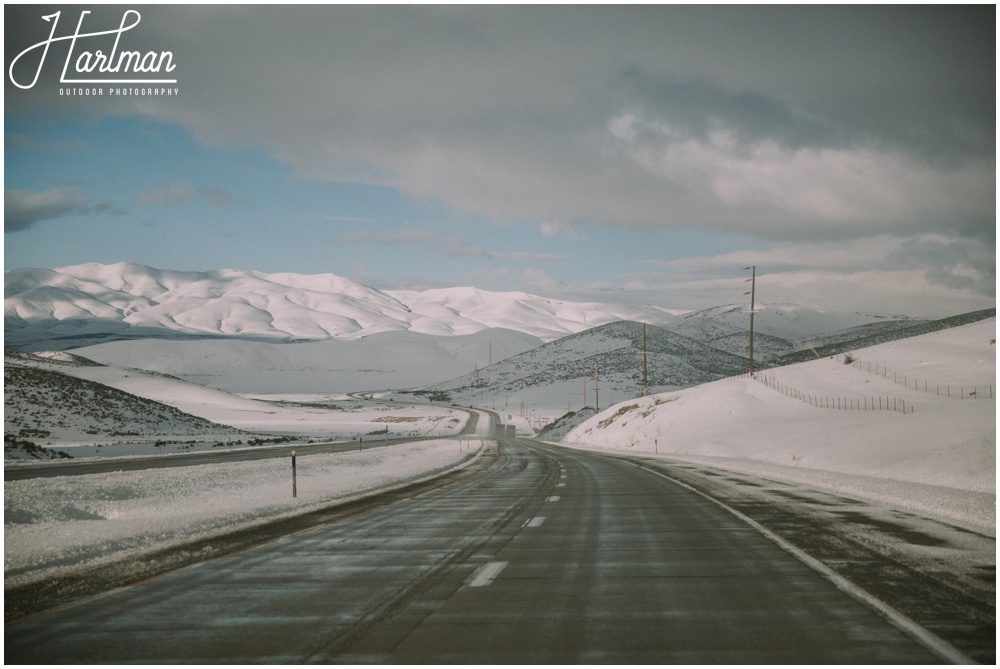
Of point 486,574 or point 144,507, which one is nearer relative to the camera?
point 486,574

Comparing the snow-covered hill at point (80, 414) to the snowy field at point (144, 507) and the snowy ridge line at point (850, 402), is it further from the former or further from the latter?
the snowy ridge line at point (850, 402)

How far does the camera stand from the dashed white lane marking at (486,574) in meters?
8.81

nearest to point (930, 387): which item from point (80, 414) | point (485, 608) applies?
point (485, 608)

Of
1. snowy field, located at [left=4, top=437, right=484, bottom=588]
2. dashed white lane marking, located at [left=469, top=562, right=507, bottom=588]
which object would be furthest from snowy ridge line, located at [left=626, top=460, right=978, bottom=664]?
snowy field, located at [left=4, top=437, right=484, bottom=588]

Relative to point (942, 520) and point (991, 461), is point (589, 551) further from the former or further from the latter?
point (991, 461)

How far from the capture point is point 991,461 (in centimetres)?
1995

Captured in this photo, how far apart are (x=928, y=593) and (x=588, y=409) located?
99585mm

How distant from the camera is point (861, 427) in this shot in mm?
35125

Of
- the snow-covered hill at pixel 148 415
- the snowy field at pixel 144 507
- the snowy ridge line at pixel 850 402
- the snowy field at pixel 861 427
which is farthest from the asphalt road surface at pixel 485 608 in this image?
the snowy ridge line at pixel 850 402

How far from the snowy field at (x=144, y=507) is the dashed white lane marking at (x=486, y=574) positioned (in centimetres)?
558

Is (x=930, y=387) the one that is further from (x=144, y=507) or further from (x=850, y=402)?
(x=144, y=507)

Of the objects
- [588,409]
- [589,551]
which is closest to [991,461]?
[589,551]

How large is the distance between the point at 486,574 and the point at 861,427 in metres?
31.0

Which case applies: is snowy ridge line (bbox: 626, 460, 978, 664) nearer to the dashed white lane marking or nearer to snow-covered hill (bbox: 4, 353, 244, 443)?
the dashed white lane marking
